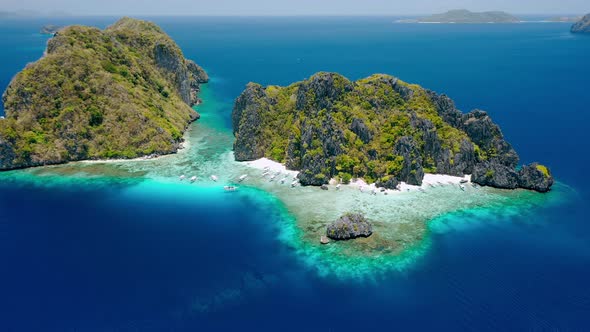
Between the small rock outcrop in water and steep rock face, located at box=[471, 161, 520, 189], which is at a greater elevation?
steep rock face, located at box=[471, 161, 520, 189]

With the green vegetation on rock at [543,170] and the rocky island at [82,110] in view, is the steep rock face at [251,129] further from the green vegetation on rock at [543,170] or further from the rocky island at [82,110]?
the green vegetation on rock at [543,170]

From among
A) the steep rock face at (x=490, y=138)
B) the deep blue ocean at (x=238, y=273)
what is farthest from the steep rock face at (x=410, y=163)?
the steep rock face at (x=490, y=138)

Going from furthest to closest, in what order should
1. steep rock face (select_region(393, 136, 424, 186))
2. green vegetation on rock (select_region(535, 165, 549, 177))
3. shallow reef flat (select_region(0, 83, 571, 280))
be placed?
steep rock face (select_region(393, 136, 424, 186)) < green vegetation on rock (select_region(535, 165, 549, 177)) < shallow reef flat (select_region(0, 83, 571, 280))

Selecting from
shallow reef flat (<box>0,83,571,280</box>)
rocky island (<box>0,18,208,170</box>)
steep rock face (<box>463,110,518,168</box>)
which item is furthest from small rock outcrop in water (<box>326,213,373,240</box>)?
rocky island (<box>0,18,208,170</box>)

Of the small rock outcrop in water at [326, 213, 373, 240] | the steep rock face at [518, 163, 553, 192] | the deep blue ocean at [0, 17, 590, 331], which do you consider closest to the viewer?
the deep blue ocean at [0, 17, 590, 331]

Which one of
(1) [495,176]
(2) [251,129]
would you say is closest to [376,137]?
(1) [495,176]

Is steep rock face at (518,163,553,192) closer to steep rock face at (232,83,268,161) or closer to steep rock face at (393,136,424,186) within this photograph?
steep rock face at (393,136,424,186)
